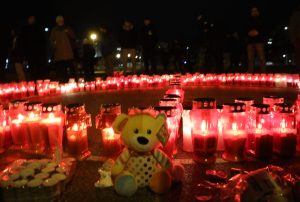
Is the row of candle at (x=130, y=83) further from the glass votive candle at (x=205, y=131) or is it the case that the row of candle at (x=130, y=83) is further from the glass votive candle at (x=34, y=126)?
the glass votive candle at (x=205, y=131)

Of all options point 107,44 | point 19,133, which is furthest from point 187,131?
point 107,44

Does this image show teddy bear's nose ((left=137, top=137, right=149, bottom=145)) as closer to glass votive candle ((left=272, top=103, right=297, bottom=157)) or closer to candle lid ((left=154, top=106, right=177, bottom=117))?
candle lid ((left=154, top=106, right=177, bottom=117))

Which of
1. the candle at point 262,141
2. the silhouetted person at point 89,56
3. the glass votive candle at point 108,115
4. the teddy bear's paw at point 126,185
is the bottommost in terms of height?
the teddy bear's paw at point 126,185

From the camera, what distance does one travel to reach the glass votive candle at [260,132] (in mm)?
3834

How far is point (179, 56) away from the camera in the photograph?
1648 centimetres

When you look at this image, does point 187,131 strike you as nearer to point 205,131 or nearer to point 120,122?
point 205,131

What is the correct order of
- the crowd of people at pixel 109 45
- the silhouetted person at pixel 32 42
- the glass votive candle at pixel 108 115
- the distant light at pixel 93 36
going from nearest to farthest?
the glass votive candle at pixel 108 115 < the crowd of people at pixel 109 45 < the silhouetted person at pixel 32 42 < the distant light at pixel 93 36

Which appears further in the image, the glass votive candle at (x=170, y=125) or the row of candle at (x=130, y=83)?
the row of candle at (x=130, y=83)

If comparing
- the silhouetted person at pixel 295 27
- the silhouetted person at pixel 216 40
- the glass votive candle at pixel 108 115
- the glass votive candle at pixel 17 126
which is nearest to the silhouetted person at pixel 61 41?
the silhouetted person at pixel 216 40

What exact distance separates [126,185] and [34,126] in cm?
178

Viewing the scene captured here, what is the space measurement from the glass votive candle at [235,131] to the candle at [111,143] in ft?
3.49

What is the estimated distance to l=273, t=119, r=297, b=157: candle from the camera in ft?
12.6

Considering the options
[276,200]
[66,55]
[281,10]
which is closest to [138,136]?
[276,200]

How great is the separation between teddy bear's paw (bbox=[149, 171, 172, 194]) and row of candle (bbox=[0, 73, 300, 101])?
20.6ft
